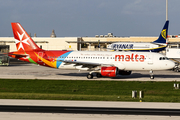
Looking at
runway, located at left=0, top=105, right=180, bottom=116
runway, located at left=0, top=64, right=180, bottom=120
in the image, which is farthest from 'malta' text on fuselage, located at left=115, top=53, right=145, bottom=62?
runway, located at left=0, top=105, right=180, bottom=116

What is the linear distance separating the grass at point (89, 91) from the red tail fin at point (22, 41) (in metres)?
8.68

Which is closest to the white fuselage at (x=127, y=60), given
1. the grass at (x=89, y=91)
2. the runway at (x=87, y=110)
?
the grass at (x=89, y=91)

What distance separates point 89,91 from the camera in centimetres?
2839

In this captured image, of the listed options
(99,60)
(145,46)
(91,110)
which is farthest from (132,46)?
(91,110)

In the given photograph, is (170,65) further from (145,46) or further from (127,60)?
(145,46)

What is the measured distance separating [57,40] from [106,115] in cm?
10679

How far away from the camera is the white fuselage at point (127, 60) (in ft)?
127

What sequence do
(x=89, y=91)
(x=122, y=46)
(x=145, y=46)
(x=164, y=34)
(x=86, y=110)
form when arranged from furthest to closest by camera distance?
1. (x=145, y=46)
2. (x=122, y=46)
3. (x=164, y=34)
4. (x=89, y=91)
5. (x=86, y=110)

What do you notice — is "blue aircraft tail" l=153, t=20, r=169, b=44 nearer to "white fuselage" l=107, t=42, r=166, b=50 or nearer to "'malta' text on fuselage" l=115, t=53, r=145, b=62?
"white fuselage" l=107, t=42, r=166, b=50

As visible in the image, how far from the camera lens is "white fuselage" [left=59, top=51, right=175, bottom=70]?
127 ft

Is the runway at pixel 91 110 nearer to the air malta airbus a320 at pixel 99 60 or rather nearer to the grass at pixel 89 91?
the grass at pixel 89 91

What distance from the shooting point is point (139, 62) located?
3881cm

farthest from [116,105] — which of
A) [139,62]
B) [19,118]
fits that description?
[139,62]

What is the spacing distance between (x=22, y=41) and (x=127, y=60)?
17033mm
